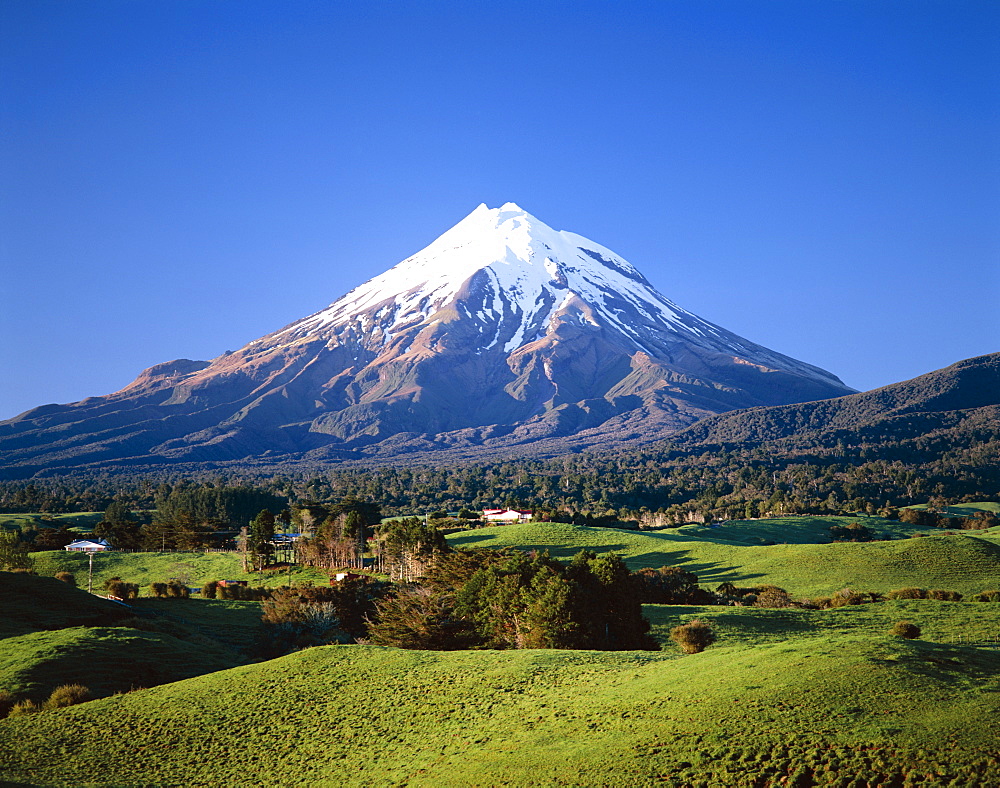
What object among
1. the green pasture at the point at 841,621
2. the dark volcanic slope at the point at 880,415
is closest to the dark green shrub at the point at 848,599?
the green pasture at the point at 841,621

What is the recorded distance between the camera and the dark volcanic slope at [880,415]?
500 feet

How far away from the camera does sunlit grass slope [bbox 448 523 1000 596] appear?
4709cm

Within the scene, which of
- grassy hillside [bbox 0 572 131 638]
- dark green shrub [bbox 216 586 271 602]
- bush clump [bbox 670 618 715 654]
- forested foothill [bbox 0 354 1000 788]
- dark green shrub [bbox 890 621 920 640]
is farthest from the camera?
dark green shrub [bbox 216 586 271 602]

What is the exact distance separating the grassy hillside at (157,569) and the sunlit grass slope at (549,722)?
3498 centimetres

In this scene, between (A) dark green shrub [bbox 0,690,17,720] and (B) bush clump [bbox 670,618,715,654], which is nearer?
(A) dark green shrub [bbox 0,690,17,720]

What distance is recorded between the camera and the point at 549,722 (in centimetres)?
1711

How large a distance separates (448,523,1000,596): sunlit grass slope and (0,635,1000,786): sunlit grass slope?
28060 millimetres

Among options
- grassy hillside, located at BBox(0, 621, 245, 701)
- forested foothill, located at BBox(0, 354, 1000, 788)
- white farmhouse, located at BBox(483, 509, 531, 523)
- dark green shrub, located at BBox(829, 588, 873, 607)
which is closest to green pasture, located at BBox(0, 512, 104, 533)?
forested foothill, located at BBox(0, 354, 1000, 788)

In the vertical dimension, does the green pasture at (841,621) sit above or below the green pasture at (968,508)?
above

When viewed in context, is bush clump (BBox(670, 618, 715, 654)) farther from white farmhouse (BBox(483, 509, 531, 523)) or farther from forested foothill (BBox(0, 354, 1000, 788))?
white farmhouse (BBox(483, 509, 531, 523))

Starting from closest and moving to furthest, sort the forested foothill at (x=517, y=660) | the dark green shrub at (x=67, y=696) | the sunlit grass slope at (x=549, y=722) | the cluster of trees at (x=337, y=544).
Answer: the sunlit grass slope at (x=549, y=722), the forested foothill at (x=517, y=660), the dark green shrub at (x=67, y=696), the cluster of trees at (x=337, y=544)

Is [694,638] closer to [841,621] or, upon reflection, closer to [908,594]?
[841,621]

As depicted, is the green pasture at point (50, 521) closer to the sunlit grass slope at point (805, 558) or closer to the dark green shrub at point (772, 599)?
the sunlit grass slope at point (805, 558)

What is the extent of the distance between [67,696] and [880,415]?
17006 cm
